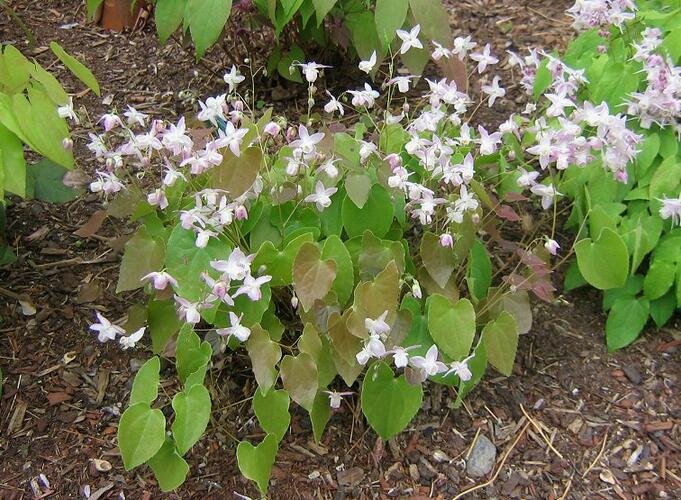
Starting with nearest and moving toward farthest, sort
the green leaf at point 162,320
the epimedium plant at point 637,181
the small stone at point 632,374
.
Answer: the green leaf at point 162,320, the epimedium plant at point 637,181, the small stone at point 632,374

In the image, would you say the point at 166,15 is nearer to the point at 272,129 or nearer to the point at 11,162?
the point at 272,129

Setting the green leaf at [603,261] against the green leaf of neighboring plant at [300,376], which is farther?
the green leaf at [603,261]

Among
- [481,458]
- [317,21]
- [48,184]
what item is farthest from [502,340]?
[48,184]

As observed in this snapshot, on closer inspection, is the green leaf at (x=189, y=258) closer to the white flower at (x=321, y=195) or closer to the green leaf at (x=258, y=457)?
the white flower at (x=321, y=195)

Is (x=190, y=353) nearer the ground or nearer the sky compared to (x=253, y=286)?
nearer the ground

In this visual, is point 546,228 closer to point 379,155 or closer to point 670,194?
point 670,194

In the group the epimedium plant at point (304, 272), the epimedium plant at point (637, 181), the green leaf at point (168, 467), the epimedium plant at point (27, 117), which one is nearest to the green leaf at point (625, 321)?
the epimedium plant at point (637, 181)

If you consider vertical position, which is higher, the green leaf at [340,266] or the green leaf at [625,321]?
the green leaf at [340,266]
